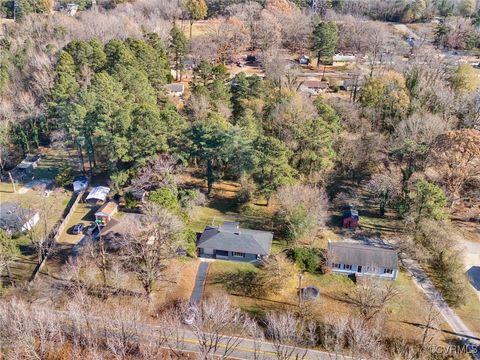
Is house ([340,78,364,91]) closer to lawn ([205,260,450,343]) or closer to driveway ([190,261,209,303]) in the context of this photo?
lawn ([205,260,450,343])

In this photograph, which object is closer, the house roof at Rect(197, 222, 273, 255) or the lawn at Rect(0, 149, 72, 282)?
the lawn at Rect(0, 149, 72, 282)

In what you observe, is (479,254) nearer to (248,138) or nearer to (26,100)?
(248,138)

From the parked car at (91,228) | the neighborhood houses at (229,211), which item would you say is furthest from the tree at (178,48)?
the parked car at (91,228)

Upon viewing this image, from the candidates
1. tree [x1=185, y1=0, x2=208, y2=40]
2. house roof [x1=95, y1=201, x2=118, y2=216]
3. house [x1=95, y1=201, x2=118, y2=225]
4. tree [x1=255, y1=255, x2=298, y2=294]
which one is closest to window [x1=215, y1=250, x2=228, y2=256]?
tree [x1=255, y1=255, x2=298, y2=294]

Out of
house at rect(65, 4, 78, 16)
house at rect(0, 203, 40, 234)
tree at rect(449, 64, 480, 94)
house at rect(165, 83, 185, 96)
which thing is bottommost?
house at rect(0, 203, 40, 234)

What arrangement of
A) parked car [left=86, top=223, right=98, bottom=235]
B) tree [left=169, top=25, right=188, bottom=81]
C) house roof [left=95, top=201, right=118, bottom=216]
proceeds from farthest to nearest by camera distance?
tree [left=169, top=25, right=188, bottom=81]
house roof [left=95, top=201, right=118, bottom=216]
parked car [left=86, top=223, right=98, bottom=235]

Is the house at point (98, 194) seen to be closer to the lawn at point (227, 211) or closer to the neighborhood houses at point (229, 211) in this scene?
the neighborhood houses at point (229, 211)

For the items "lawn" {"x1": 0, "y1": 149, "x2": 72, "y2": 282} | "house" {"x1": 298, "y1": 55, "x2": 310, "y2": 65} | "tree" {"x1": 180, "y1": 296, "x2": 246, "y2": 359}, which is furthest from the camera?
"house" {"x1": 298, "y1": 55, "x2": 310, "y2": 65}

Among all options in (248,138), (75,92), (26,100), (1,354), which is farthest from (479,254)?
(26,100)
